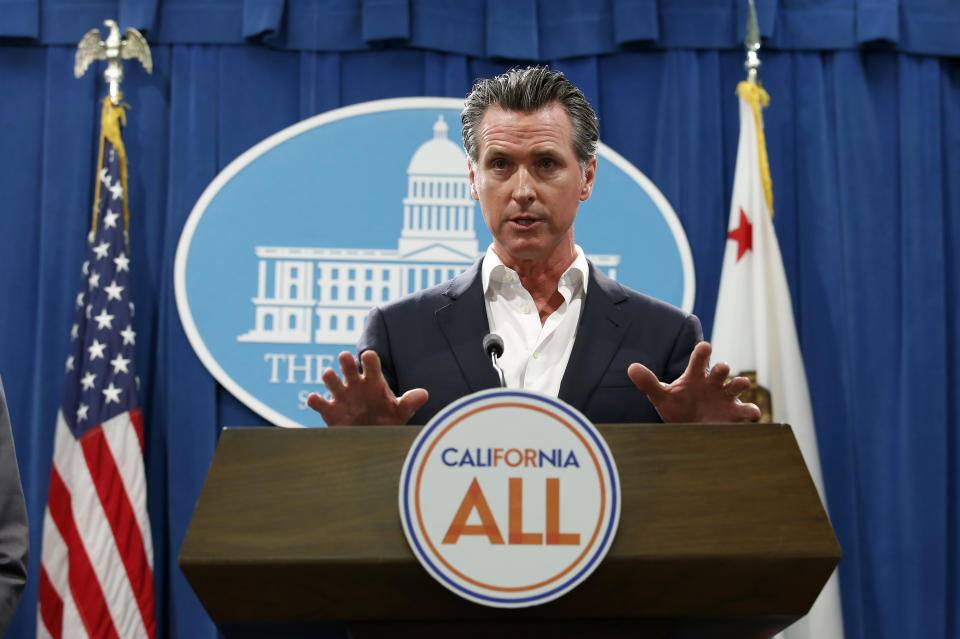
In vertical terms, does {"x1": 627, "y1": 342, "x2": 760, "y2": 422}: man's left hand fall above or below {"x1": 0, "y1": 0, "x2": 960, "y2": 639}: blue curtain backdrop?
below

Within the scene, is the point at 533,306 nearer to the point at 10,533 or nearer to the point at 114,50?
the point at 10,533

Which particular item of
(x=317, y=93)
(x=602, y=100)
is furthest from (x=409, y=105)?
(x=602, y=100)

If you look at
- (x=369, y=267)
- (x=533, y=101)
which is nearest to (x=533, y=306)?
(x=533, y=101)

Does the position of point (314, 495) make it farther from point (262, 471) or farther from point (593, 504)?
point (593, 504)

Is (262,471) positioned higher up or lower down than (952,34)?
lower down

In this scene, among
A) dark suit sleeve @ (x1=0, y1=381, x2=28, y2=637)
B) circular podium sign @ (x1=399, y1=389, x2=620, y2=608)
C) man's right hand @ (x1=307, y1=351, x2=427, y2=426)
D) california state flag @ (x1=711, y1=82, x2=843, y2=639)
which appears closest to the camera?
circular podium sign @ (x1=399, y1=389, x2=620, y2=608)

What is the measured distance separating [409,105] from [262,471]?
8.72 feet

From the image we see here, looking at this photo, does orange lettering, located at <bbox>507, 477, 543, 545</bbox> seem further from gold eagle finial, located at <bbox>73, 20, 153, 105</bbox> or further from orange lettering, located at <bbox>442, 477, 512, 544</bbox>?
gold eagle finial, located at <bbox>73, 20, 153, 105</bbox>

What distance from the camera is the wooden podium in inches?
42.9

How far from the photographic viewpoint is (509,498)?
3.63 feet

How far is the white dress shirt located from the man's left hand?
1.07 feet

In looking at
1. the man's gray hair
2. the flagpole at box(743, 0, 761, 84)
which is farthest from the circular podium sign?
the flagpole at box(743, 0, 761, 84)

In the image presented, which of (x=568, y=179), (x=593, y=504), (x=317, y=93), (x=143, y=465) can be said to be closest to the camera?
Result: (x=593, y=504)

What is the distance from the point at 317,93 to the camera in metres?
3.69
